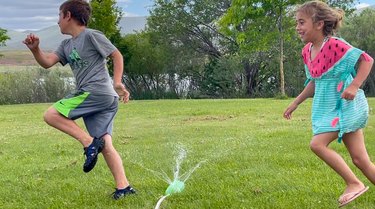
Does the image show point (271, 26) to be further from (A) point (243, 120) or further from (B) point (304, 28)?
(B) point (304, 28)

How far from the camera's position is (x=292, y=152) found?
670cm

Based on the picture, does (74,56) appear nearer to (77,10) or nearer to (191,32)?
(77,10)

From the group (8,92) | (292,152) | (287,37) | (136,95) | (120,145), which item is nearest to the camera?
(292,152)

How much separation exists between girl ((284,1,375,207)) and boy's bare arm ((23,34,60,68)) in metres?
2.03

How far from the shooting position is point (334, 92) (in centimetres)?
402

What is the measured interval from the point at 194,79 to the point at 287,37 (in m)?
11.1

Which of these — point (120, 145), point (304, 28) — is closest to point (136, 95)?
point (120, 145)

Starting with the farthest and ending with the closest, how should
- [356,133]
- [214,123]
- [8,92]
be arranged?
1. [8,92]
2. [214,123]
3. [356,133]

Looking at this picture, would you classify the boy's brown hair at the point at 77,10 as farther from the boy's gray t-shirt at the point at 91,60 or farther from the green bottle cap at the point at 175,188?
the green bottle cap at the point at 175,188

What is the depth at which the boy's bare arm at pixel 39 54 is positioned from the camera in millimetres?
4758

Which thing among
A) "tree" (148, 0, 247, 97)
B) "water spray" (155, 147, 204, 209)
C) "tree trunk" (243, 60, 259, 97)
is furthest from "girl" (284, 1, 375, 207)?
"tree" (148, 0, 247, 97)

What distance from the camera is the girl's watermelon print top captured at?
13.0 ft

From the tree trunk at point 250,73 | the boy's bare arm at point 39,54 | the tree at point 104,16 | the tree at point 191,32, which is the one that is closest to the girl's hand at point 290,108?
the boy's bare arm at point 39,54

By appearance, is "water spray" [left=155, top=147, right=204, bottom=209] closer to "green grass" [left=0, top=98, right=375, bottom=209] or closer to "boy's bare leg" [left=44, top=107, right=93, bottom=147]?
"green grass" [left=0, top=98, right=375, bottom=209]
